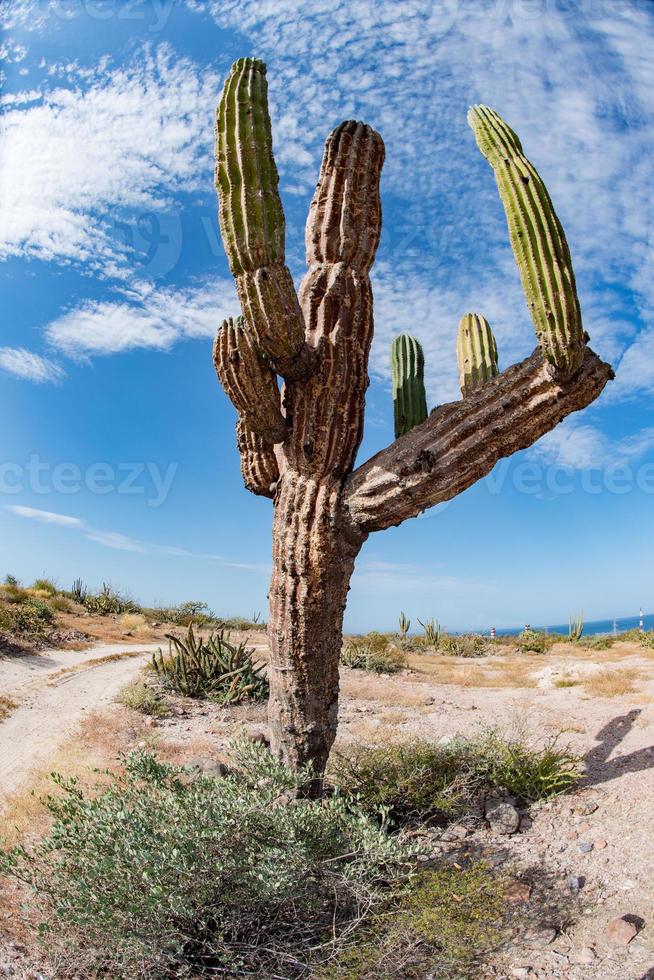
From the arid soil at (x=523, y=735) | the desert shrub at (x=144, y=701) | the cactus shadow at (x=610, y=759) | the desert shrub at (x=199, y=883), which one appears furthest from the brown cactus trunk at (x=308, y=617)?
the desert shrub at (x=144, y=701)

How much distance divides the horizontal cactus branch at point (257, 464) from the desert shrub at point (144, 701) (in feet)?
16.2

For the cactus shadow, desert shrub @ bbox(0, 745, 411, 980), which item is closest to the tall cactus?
desert shrub @ bbox(0, 745, 411, 980)

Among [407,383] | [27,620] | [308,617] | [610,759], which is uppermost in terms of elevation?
[407,383]

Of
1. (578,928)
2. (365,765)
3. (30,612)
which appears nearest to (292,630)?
(365,765)

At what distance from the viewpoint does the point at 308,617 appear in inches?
182

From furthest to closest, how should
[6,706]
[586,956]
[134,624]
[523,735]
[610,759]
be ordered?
[134,624], [6,706], [523,735], [610,759], [586,956]

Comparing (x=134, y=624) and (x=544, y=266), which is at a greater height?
(x=544, y=266)

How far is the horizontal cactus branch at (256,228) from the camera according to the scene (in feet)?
14.8

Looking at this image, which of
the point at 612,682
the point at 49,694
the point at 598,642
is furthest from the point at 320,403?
the point at 598,642

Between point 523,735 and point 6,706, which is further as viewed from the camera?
point 6,706

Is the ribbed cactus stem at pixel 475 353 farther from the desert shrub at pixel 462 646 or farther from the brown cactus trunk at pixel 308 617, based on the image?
the desert shrub at pixel 462 646

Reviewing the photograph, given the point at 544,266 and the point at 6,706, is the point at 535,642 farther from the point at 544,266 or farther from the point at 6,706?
the point at 544,266

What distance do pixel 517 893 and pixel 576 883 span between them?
0.43m

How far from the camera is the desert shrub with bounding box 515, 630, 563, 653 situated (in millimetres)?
18125
